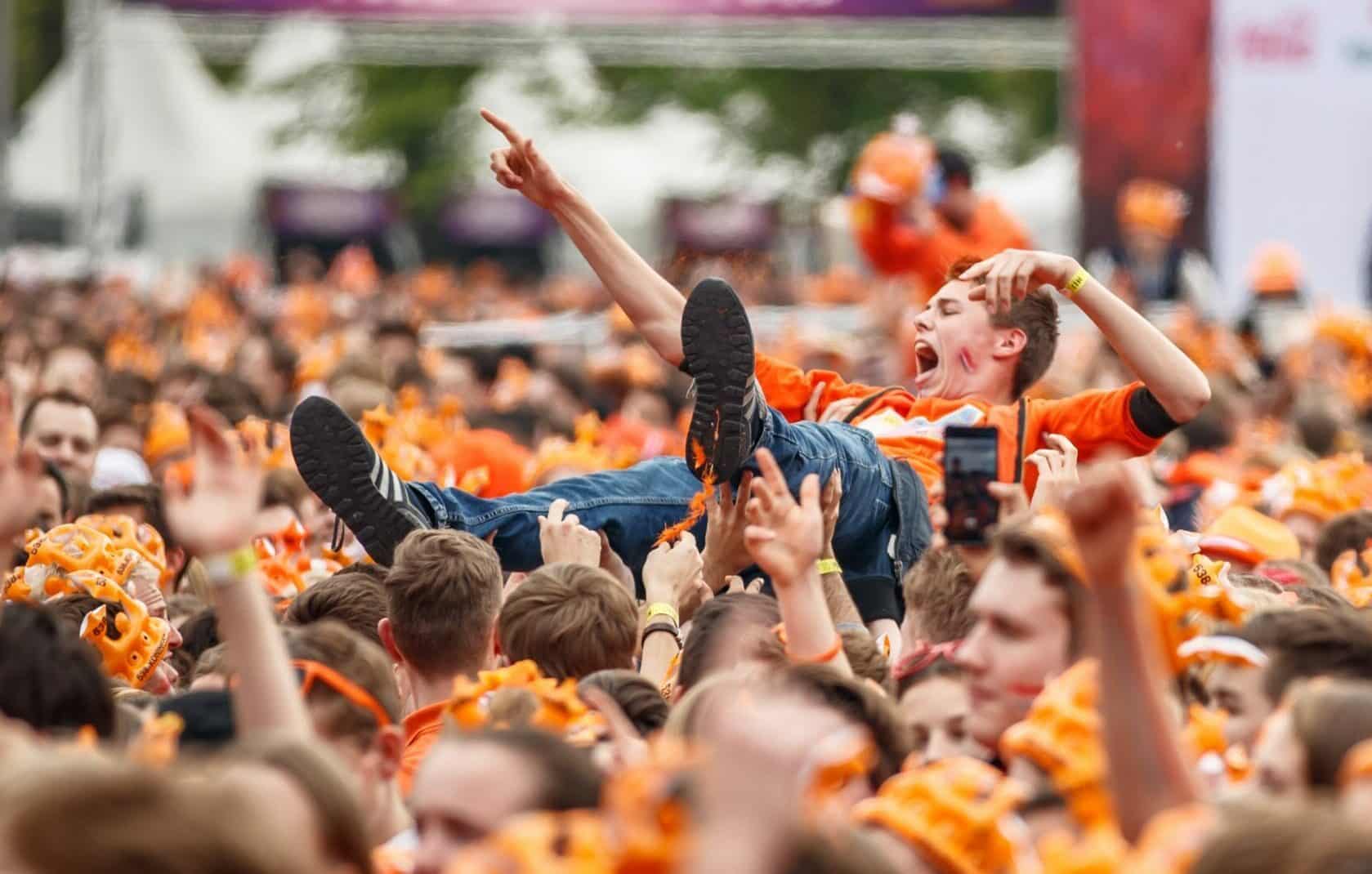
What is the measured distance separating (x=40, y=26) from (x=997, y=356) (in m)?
37.0

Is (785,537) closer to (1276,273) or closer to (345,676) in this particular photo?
(345,676)

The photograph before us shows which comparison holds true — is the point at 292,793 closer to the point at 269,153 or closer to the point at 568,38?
the point at 568,38

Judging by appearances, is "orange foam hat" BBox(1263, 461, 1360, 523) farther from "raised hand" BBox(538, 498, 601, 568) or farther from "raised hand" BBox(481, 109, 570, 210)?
"raised hand" BBox(481, 109, 570, 210)

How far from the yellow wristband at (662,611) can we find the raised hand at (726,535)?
1.24 feet

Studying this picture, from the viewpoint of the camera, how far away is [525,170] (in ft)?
20.9

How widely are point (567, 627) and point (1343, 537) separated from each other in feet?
10.4

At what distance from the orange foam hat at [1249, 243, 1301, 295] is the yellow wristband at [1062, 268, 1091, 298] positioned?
14350 millimetres

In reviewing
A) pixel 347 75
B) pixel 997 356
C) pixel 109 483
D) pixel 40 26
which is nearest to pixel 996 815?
pixel 997 356

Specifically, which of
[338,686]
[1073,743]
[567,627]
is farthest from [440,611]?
[1073,743]

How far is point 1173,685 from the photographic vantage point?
4.27 metres

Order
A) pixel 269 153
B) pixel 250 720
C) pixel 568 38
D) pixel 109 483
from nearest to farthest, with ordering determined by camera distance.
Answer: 1. pixel 250 720
2. pixel 109 483
3. pixel 568 38
4. pixel 269 153

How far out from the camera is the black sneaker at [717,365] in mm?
5773

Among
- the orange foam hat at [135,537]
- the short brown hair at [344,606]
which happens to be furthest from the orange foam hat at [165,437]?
the short brown hair at [344,606]

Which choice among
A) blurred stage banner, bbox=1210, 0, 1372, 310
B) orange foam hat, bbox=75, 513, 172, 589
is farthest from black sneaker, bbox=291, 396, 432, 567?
blurred stage banner, bbox=1210, 0, 1372, 310
